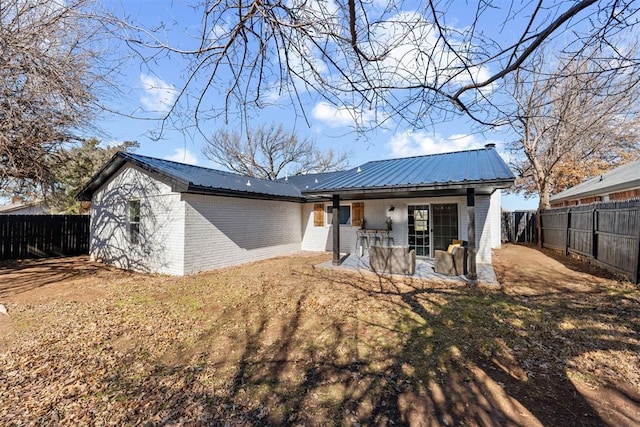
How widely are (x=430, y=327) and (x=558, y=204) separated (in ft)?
64.7

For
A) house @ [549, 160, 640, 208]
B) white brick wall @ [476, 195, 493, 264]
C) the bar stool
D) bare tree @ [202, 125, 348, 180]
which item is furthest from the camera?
bare tree @ [202, 125, 348, 180]

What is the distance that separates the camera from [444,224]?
31.7 feet

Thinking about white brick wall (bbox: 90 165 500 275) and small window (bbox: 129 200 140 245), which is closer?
white brick wall (bbox: 90 165 500 275)

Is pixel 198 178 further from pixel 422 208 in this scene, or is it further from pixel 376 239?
pixel 422 208

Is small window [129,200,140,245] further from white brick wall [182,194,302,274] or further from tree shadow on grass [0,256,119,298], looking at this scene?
white brick wall [182,194,302,274]

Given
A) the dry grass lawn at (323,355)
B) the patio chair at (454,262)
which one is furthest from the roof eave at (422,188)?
the dry grass lawn at (323,355)

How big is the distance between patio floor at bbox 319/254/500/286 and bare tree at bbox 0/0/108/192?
23.2 feet

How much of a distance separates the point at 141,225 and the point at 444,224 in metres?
9.90

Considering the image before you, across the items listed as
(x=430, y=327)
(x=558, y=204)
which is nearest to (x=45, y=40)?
(x=430, y=327)

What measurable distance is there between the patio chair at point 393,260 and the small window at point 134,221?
7433 mm

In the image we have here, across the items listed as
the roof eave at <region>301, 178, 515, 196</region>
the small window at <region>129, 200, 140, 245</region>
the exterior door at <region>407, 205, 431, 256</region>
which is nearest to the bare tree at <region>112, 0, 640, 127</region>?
the roof eave at <region>301, 178, 515, 196</region>

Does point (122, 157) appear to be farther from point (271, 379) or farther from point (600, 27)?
point (600, 27)

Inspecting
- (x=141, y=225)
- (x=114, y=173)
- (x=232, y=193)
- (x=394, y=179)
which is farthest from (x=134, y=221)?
(x=394, y=179)

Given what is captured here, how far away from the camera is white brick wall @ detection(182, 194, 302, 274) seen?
823 cm
